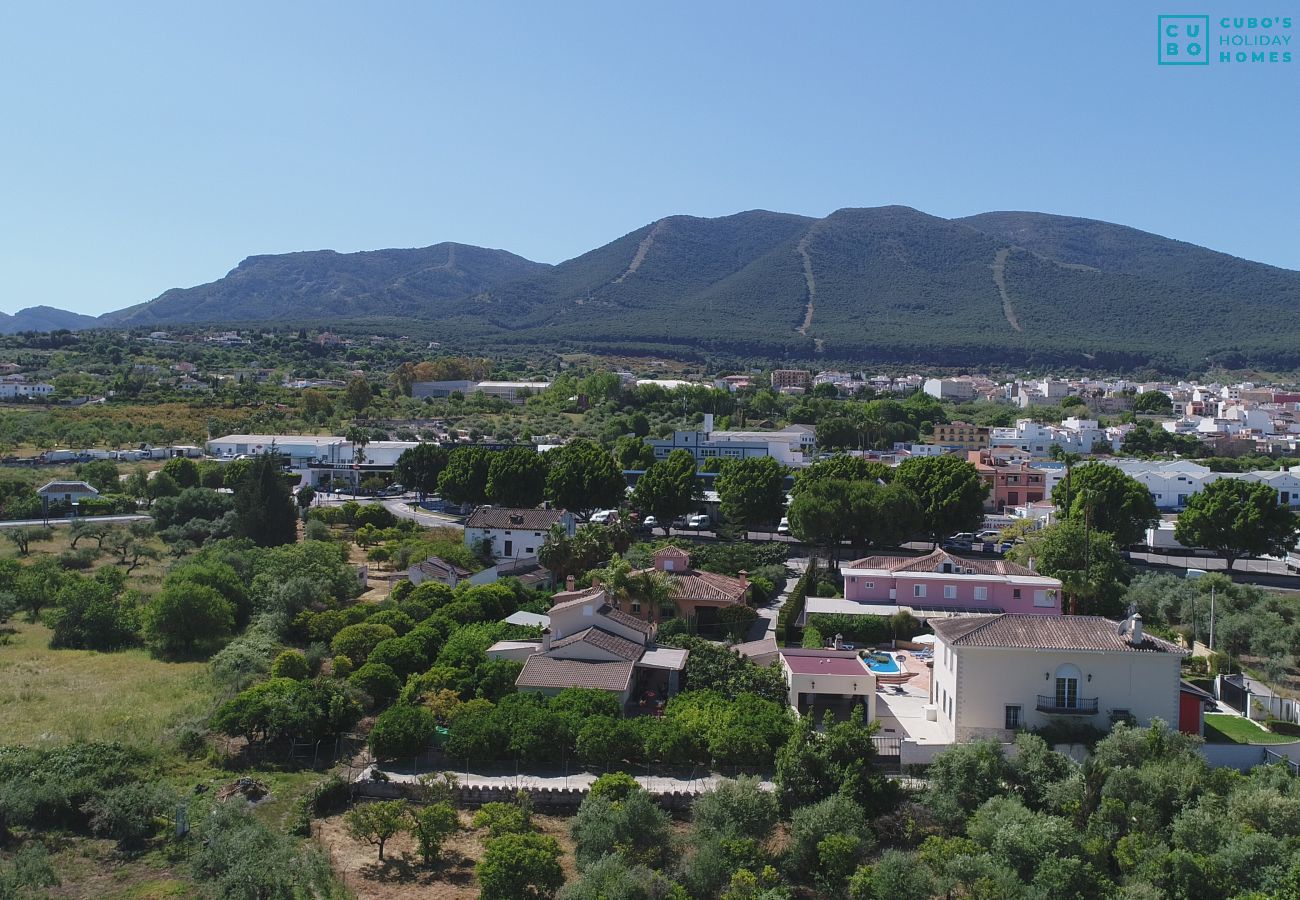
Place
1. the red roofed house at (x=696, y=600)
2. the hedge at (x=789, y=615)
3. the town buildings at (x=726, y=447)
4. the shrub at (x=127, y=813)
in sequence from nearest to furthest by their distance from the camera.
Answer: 1. the shrub at (x=127, y=813)
2. the hedge at (x=789, y=615)
3. the red roofed house at (x=696, y=600)
4. the town buildings at (x=726, y=447)

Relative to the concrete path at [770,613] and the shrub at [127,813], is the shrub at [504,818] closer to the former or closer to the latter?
the shrub at [127,813]

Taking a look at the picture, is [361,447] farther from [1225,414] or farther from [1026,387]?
[1026,387]

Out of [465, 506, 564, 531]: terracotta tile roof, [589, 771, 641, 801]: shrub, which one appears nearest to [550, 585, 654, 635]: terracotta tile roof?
[589, 771, 641, 801]: shrub

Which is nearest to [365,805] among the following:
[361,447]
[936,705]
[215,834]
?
[215,834]

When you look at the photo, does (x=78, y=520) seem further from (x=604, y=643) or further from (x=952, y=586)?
(x=952, y=586)

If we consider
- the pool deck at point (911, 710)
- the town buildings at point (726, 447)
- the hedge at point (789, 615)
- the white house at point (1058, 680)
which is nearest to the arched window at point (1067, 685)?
the white house at point (1058, 680)

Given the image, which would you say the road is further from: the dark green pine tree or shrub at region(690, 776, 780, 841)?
shrub at region(690, 776, 780, 841)

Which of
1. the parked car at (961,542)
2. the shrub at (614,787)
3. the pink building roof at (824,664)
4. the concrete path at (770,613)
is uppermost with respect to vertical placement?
the pink building roof at (824,664)
